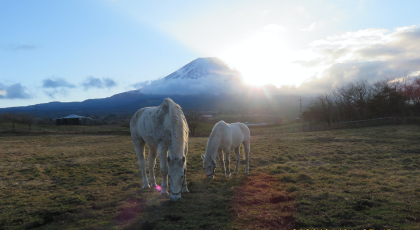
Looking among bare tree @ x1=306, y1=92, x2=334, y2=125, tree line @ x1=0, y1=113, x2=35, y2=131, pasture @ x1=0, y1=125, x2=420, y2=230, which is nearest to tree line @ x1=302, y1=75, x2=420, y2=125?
bare tree @ x1=306, y1=92, x2=334, y2=125

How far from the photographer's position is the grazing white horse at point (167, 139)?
19.7 ft

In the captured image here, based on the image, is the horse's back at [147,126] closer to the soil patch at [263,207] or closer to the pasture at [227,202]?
the pasture at [227,202]

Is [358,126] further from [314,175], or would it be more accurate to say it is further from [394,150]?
[314,175]

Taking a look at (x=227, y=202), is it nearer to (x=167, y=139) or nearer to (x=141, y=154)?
(x=167, y=139)

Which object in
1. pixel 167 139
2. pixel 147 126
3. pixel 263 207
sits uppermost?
pixel 147 126

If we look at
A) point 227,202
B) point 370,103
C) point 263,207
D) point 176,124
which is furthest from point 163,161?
point 370,103

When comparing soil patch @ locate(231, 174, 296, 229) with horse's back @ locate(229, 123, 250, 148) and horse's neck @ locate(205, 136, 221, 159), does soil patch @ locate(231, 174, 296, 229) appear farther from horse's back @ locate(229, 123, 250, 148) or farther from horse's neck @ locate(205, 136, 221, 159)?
horse's back @ locate(229, 123, 250, 148)

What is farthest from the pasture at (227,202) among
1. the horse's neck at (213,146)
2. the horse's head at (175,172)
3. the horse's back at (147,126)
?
the horse's back at (147,126)

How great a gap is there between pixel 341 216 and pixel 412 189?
3.33m

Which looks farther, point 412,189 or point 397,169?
point 397,169

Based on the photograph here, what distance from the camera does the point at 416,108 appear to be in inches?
1446

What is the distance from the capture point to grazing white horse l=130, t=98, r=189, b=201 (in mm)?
6000

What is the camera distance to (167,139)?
648 cm

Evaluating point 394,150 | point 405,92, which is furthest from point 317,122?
point 394,150
